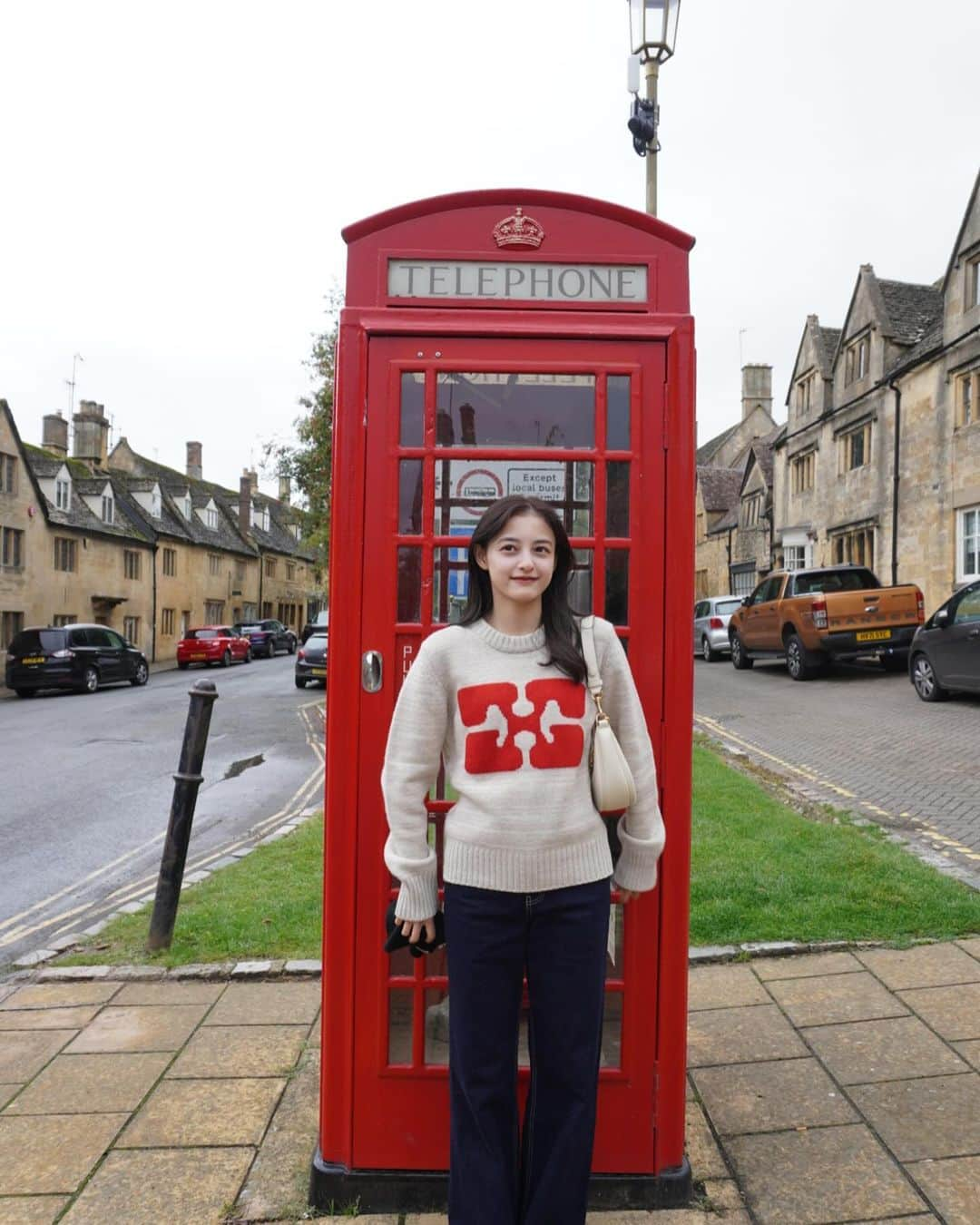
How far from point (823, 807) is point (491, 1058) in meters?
5.67

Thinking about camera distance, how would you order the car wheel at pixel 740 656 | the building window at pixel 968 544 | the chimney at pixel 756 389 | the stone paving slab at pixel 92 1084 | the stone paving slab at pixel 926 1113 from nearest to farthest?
the stone paving slab at pixel 926 1113 < the stone paving slab at pixel 92 1084 < the building window at pixel 968 544 < the car wheel at pixel 740 656 < the chimney at pixel 756 389

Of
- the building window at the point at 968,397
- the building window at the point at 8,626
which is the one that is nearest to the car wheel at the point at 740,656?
the building window at the point at 968,397

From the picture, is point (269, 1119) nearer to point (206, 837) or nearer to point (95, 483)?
point (206, 837)

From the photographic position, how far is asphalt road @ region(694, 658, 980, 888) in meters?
6.93

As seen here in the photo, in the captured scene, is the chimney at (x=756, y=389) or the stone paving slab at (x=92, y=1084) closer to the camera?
the stone paving slab at (x=92, y=1084)

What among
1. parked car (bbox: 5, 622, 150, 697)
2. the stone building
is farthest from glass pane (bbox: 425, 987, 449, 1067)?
parked car (bbox: 5, 622, 150, 697)

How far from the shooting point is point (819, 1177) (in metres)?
2.78

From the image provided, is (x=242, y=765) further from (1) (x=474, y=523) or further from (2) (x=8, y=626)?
(2) (x=8, y=626)

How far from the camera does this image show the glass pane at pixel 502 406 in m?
2.66

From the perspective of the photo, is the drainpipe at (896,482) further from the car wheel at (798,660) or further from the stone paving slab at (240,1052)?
the stone paving slab at (240,1052)

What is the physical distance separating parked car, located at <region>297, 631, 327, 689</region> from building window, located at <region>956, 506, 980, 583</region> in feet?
48.2

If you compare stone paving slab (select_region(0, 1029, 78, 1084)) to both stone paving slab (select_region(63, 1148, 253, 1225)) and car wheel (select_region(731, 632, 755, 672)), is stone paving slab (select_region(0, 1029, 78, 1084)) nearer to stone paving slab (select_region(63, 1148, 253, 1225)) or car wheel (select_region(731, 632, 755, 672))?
stone paving slab (select_region(63, 1148, 253, 1225))

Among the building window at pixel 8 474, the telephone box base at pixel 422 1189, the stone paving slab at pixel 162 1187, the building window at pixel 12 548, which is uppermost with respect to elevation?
the building window at pixel 8 474

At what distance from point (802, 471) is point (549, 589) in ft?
103
